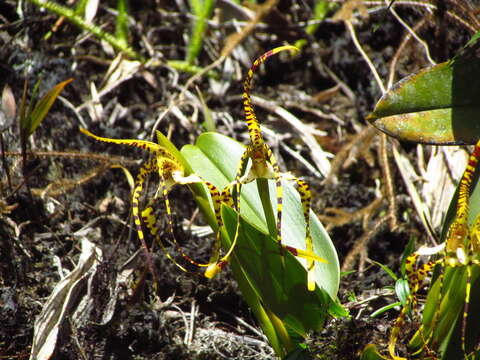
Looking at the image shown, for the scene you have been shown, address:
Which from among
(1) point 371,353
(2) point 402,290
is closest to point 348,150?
(2) point 402,290

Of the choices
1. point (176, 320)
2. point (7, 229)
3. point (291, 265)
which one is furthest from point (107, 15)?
point (291, 265)

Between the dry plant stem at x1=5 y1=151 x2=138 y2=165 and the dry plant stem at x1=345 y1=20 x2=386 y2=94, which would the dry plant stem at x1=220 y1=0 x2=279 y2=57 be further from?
the dry plant stem at x1=5 y1=151 x2=138 y2=165

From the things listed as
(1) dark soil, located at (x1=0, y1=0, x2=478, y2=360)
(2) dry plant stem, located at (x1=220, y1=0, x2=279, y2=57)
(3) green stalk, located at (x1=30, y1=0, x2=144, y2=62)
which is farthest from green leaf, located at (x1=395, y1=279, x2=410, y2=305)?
(3) green stalk, located at (x1=30, y1=0, x2=144, y2=62)

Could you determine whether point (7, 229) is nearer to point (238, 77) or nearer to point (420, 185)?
point (238, 77)

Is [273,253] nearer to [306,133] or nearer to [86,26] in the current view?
[306,133]

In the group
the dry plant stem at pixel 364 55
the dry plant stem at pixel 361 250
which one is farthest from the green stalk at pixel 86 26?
the dry plant stem at pixel 361 250

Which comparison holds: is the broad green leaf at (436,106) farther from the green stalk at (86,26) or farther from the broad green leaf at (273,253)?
the green stalk at (86,26)

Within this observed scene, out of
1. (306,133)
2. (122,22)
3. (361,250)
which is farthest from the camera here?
(122,22)
